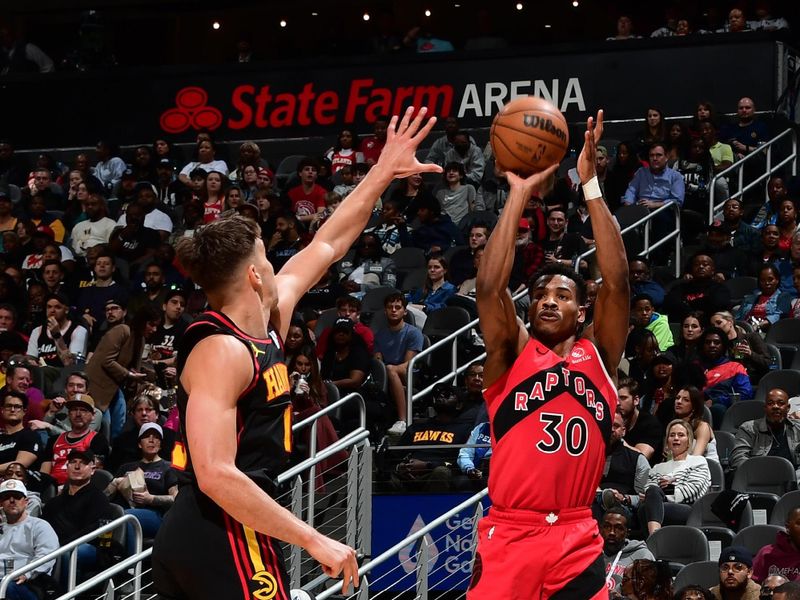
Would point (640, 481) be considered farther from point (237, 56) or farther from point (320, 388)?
point (237, 56)

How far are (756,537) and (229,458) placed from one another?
6.52m

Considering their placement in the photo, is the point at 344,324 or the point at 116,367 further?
the point at 116,367

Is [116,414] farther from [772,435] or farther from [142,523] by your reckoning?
[772,435]

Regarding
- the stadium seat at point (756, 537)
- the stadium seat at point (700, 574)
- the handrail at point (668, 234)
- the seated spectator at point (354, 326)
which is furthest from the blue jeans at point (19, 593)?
the handrail at point (668, 234)

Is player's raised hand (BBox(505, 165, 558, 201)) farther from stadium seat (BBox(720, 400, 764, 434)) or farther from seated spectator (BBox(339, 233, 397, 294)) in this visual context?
seated spectator (BBox(339, 233, 397, 294))

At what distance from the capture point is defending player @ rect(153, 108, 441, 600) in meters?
3.84

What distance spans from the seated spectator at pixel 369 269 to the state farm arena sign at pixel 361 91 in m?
4.00

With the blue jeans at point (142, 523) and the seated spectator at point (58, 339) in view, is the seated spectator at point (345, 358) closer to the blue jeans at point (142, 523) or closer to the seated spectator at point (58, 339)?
the blue jeans at point (142, 523)

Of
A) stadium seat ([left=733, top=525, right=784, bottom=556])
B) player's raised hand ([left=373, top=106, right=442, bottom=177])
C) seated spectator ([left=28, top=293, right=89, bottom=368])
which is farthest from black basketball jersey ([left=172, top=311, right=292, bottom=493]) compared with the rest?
seated spectator ([left=28, top=293, right=89, bottom=368])

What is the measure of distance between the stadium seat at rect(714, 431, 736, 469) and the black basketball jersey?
7.45 meters

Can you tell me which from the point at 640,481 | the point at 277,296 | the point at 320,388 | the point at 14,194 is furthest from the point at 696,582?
the point at 14,194

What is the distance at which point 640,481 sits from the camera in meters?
10.3

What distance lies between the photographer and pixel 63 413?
41.7ft

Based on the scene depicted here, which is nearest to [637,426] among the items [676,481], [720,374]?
[676,481]
